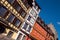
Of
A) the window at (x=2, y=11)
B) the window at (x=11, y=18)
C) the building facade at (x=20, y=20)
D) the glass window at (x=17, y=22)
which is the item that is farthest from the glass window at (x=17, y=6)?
the window at (x=2, y=11)

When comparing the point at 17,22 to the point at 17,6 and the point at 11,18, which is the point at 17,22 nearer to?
the point at 11,18

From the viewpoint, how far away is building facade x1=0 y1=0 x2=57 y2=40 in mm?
22381

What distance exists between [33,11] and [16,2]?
348 inches

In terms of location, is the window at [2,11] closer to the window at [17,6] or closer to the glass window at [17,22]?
the window at [17,6]

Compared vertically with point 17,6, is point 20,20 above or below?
below

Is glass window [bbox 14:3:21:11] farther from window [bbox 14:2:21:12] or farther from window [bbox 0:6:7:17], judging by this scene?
window [bbox 0:6:7:17]

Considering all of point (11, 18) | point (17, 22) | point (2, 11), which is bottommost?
point (2, 11)

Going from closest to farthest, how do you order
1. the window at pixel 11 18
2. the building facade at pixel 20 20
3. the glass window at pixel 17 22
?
the building facade at pixel 20 20, the window at pixel 11 18, the glass window at pixel 17 22

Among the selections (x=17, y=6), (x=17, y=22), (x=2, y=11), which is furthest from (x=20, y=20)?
(x=2, y=11)

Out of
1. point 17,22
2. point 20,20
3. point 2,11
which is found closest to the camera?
point 2,11

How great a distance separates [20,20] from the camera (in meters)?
27.4

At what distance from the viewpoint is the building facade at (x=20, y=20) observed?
22.4 m

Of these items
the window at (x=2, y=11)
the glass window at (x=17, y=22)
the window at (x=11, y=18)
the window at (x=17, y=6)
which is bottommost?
the window at (x=2, y=11)

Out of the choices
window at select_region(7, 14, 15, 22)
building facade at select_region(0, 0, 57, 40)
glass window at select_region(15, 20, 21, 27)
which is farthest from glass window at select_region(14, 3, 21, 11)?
glass window at select_region(15, 20, 21, 27)
